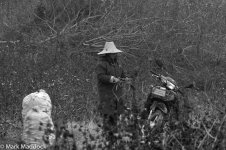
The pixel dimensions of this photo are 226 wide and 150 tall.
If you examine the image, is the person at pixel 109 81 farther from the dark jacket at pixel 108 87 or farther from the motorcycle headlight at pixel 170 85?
the motorcycle headlight at pixel 170 85

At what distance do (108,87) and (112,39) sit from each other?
5.83 meters

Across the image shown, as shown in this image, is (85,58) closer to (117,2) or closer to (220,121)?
(117,2)

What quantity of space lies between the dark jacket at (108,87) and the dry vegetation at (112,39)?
2.95 m

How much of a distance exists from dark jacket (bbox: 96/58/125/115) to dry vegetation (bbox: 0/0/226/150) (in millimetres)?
2955

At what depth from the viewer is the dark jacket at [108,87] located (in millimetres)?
6641

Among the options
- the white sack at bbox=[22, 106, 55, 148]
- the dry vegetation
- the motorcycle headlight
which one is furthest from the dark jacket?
the dry vegetation

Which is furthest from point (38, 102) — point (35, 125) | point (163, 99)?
point (163, 99)

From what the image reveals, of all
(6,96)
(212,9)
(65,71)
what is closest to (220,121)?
(6,96)

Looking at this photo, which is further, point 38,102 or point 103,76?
point 103,76

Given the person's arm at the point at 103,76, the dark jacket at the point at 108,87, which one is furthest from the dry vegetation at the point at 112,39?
the person's arm at the point at 103,76

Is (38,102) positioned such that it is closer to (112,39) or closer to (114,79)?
(114,79)

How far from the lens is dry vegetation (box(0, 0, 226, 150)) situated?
36.8ft

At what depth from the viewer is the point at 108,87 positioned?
6770mm

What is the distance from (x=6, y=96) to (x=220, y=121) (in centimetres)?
523
